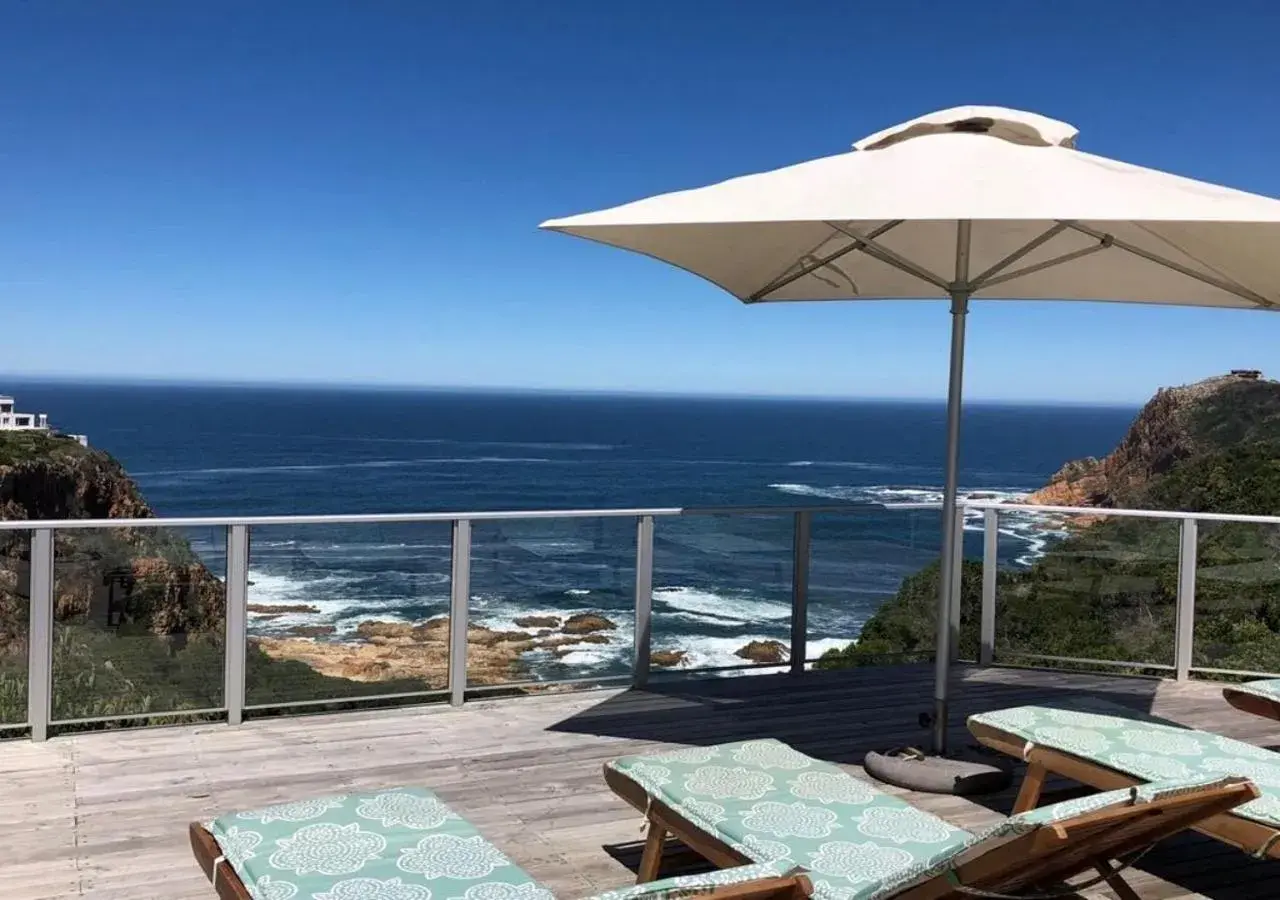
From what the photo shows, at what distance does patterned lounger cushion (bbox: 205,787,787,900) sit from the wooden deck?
68 cm

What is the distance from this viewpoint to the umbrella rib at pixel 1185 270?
4430 millimetres

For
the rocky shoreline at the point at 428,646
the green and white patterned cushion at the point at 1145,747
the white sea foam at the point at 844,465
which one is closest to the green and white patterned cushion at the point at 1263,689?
the green and white patterned cushion at the point at 1145,747

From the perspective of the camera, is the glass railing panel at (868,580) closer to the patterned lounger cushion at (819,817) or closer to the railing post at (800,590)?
the railing post at (800,590)

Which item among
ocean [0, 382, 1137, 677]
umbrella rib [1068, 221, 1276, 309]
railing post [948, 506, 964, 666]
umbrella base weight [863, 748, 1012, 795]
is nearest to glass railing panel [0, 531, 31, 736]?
ocean [0, 382, 1137, 677]

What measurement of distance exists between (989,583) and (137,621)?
472cm

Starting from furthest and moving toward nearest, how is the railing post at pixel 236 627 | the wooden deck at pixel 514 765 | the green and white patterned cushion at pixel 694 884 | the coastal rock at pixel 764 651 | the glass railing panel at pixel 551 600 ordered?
the coastal rock at pixel 764 651 < the glass railing panel at pixel 551 600 < the railing post at pixel 236 627 < the wooden deck at pixel 514 765 < the green and white patterned cushion at pixel 694 884

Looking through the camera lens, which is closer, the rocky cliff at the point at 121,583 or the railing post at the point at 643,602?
the rocky cliff at the point at 121,583

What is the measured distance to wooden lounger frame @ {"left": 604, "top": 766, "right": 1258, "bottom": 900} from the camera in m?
2.21

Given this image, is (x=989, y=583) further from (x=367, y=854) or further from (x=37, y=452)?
(x=37, y=452)

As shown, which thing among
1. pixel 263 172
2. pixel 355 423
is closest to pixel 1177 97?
pixel 263 172

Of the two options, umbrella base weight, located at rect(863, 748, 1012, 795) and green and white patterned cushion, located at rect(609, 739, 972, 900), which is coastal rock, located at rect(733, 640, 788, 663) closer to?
umbrella base weight, located at rect(863, 748, 1012, 795)

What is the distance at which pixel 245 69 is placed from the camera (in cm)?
3325

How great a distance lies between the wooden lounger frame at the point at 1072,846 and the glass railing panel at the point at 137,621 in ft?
10.1

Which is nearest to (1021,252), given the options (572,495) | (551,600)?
(551,600)
